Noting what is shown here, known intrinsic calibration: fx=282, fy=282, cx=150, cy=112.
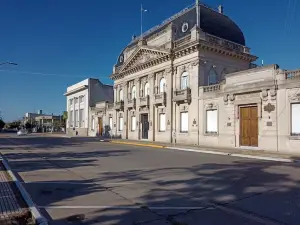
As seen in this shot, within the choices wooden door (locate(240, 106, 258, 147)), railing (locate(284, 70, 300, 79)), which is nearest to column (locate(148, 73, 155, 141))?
wooden door (locate(240, 106, 258, 147))

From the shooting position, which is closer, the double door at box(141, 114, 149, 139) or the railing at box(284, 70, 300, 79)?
the railing at box(284, 70, 300, 79)

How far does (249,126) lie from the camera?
889 inches

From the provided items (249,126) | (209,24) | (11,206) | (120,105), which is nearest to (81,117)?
(120,105)

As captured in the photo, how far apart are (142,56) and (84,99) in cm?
2469

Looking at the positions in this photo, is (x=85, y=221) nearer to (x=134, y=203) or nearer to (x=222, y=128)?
(x=134, y=203)

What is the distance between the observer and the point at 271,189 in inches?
315

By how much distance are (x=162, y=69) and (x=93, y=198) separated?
2730 cm

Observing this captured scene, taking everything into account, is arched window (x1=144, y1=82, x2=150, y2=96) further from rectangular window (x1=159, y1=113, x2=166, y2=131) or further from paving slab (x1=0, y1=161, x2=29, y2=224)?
paving slab (x1=0, y1=161, x2=29, y2=224)

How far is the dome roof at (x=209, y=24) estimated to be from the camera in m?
31.1

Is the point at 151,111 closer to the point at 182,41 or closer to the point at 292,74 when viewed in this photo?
the point at 182,41

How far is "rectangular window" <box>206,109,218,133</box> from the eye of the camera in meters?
25.9

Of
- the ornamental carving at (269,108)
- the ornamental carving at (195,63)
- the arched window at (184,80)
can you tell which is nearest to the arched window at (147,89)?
the arched window at (184,80)

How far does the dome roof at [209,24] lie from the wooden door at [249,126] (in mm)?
11737

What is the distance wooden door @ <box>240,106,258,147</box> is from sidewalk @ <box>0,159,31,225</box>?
18.5 meters
